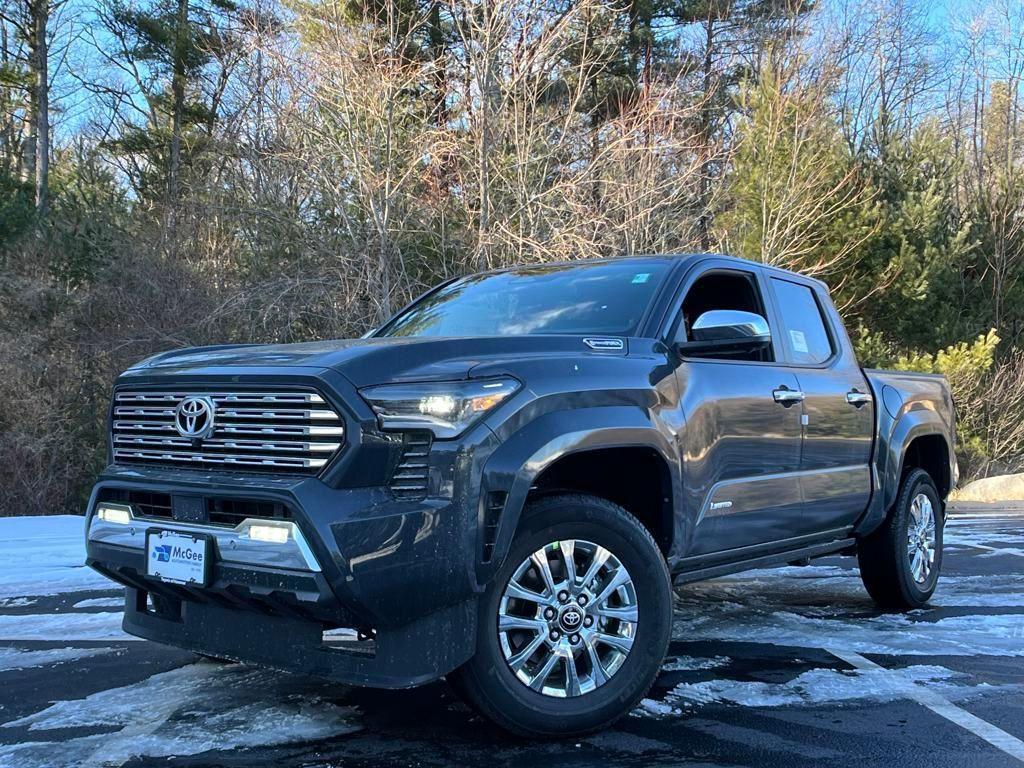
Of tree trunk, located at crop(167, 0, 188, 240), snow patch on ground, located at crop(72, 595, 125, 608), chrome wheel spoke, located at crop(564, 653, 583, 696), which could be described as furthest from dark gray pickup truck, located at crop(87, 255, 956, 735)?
tree trunk, located at crop(167, 0, 188, 240)

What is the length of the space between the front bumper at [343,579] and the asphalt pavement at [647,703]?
15.4 inches

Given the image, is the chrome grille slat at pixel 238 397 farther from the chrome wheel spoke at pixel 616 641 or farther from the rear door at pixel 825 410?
the rear door at pixel 825 410

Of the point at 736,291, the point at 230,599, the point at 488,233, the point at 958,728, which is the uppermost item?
the point at 488,233

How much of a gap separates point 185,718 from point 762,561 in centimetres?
275

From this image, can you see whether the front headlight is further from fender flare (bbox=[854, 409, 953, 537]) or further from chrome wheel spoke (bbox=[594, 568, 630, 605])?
fender flare (bbox=[854, 409, 953, 537])

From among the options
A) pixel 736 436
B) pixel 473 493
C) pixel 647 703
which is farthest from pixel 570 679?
pixel 736 436

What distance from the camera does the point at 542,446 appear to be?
3.52 m

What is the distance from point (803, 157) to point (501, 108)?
825cm

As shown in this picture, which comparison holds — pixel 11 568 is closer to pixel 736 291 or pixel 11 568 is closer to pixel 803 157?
pixel 736 291

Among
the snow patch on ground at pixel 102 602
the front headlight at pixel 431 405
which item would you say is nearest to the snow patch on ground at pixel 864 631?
the front headlight at pixel 431 405

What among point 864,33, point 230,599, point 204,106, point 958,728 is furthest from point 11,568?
point 864,33

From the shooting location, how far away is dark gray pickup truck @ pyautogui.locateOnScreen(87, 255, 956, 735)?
10.6 feet

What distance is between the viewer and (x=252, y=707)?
3.99m

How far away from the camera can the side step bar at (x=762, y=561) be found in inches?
174
